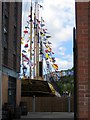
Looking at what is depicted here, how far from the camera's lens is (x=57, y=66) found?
61.4 meters

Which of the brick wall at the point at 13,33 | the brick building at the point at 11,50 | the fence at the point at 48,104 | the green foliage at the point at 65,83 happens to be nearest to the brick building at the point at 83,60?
the brick building at the point at 11,50

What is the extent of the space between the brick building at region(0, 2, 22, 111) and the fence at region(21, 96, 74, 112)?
734 cm

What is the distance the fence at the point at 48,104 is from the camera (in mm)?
44094

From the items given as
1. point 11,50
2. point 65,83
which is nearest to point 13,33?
point 11,50

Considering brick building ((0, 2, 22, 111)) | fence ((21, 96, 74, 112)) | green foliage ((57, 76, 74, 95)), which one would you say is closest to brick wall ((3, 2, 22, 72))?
brick building ((0, 2, 22, 111))

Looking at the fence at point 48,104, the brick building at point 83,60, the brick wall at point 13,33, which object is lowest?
the fence at point 48,104

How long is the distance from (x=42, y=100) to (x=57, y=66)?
17.6m

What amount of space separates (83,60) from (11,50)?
27.9m

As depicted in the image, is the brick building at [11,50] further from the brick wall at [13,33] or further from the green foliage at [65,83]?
the green foliage at [65,83]

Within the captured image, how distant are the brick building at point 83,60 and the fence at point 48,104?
37.9 metres

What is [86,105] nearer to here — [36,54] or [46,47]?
[36,54]

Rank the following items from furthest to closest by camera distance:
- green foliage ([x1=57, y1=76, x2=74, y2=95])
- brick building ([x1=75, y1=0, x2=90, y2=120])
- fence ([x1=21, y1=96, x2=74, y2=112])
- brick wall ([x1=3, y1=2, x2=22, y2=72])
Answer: green foliage ([x1=57, y1=76, x2=74, y2=95]) < fence ([x1=21, y1=96, x2=74, y2=112]) < brick wall ([x1=3, y1=2, x2=22, y2=72]) < brick building ([x1=75, y1=0, x2=90, y2=120])

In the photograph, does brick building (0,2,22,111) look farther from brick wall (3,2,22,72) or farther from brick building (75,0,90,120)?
brick building (75,0,90,120)

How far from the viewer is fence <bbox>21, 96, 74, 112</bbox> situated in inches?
1736
